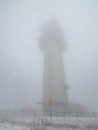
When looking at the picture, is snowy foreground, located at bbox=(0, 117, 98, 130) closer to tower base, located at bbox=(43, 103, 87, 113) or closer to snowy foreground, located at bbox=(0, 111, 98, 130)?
snowy foreground, located at bbox=(0, 111, 98, 130)

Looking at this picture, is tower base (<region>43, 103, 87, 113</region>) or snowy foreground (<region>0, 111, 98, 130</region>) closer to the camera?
snowy foreground (<region>0, 111, 98, 130</region>)

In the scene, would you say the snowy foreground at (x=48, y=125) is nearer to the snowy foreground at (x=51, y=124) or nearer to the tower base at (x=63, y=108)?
the snowy foreground at (x=51, y=124)

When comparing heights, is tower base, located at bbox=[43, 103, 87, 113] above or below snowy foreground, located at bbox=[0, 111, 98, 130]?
above

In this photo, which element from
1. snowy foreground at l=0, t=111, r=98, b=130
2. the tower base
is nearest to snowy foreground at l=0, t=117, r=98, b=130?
snowy foreground at l=0, t=111, r=98, b=130

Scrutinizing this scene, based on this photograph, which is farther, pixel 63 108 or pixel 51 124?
pixel 63 108

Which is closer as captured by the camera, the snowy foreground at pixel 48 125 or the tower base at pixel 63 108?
the snowy foreground at pixel 48 125

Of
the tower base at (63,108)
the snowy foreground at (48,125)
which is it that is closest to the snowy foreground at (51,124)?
the snowy foreground at (48,125)

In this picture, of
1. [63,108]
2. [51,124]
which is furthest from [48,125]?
[63,108]

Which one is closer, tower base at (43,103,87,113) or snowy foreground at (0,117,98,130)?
snowy foreground at (0,117,98,130)

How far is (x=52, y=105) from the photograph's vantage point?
1551 cm

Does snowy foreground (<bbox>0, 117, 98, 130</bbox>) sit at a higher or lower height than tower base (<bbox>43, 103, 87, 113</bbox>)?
lower

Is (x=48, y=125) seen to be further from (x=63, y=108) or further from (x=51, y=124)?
(x=63, y=108)

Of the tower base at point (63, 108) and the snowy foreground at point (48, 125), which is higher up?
the tower base at point (63, 108)

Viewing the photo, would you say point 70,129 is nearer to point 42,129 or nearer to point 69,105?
point 42,129
